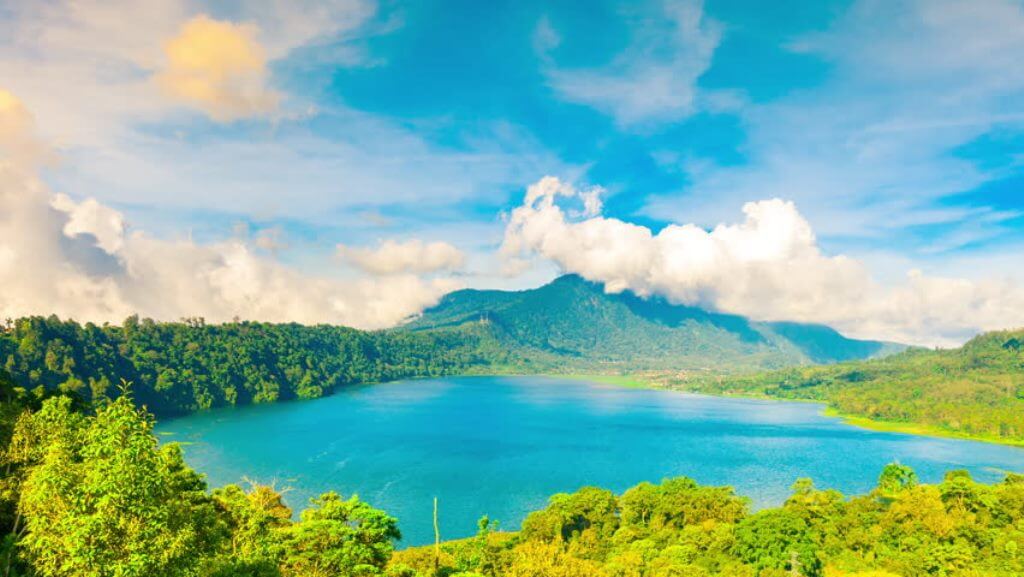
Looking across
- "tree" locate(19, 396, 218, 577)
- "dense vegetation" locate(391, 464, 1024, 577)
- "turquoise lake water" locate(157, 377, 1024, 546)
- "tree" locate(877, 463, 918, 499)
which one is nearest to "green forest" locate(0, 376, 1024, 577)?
"tree" locate(19, 396, 218, 577)

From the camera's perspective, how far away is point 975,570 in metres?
38.7

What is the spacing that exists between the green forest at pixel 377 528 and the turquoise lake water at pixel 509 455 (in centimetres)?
2380

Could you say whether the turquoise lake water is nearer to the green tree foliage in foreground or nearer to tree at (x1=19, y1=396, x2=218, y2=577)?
the green tree foliage in foreground

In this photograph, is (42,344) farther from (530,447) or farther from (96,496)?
(96,496)

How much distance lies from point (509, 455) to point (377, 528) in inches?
3920

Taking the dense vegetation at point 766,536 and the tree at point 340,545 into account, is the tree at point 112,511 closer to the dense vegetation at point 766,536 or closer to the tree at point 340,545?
the tree at point 340,545

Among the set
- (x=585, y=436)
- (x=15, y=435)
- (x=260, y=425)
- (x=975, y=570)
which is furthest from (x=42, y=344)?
(x=975, y=570)

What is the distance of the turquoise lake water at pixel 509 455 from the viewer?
283 ft

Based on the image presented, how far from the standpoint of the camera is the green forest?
531 inches

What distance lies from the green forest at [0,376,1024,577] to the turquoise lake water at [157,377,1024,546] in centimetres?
2380

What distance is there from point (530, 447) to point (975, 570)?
315 feet

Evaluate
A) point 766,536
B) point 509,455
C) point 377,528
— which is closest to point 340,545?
point 377,528

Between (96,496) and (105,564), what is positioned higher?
(96,496)

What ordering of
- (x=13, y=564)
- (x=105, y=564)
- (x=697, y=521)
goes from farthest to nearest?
(x=697, y=521), (x=13, y=564), (x=105, y=564)
